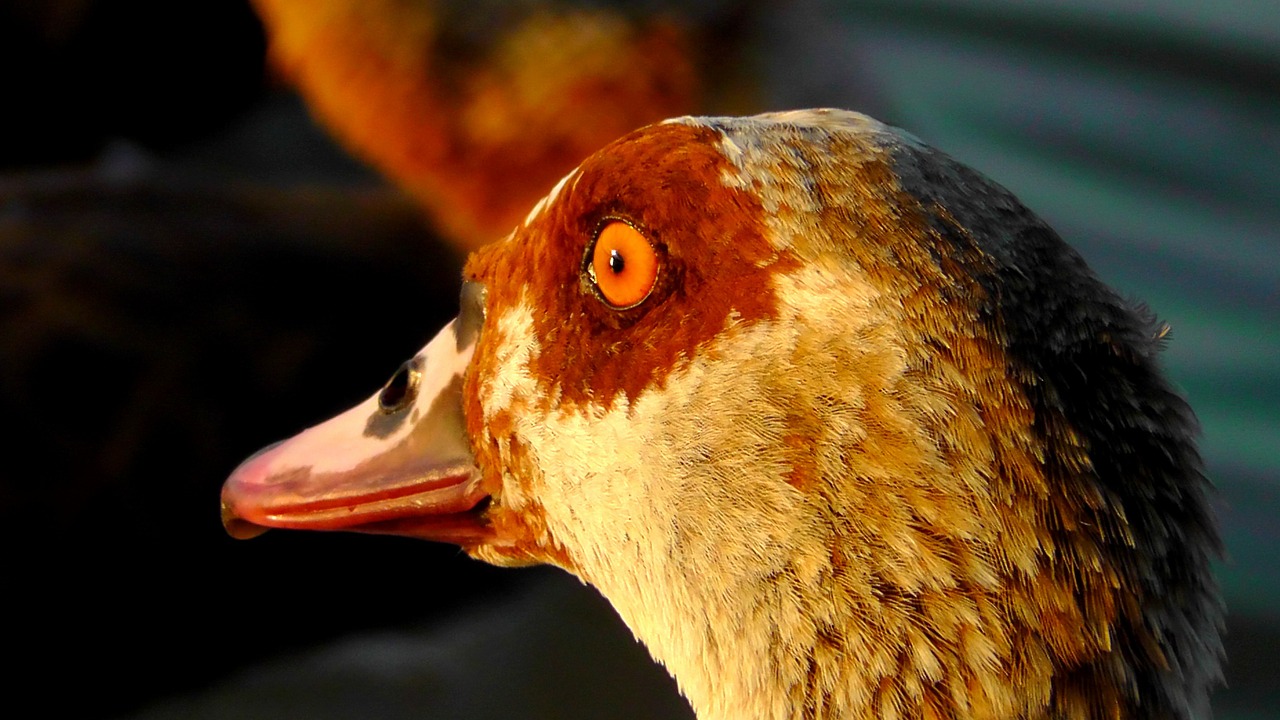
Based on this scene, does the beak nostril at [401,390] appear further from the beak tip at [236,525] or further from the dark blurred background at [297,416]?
the dark blurred background at [297,416]

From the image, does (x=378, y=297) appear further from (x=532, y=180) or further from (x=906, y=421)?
(x=906, y=421)

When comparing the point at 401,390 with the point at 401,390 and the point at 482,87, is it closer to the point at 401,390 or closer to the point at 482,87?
the point at 401,390

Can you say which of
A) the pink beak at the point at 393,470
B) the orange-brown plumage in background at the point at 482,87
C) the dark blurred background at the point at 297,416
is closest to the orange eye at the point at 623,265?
the pink beak at the point at 393,470

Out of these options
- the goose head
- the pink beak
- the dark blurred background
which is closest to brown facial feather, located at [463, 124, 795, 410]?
the goose head

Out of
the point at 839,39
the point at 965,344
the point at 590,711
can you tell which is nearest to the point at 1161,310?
the point at 839,39

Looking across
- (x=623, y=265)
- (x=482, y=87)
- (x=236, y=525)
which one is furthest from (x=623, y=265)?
(x=482, y=87)
